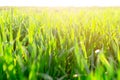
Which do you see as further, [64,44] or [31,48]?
[64,44]

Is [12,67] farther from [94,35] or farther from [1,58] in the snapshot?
[94,35]

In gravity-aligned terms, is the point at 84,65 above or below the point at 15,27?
below

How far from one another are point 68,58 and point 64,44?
86 millimetres

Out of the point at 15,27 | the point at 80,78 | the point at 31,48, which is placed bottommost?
the point at 80,78

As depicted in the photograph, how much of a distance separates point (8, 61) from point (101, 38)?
573 mm

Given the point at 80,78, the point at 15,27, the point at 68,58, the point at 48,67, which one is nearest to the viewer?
the point at 80,78

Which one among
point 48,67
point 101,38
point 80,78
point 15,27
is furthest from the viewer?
point 15,27

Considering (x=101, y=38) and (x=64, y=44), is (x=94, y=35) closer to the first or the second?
(x=101, y=38)

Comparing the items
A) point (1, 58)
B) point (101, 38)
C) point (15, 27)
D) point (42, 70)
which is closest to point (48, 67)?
point (42, 70)

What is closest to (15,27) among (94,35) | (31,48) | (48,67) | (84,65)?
(94,35)

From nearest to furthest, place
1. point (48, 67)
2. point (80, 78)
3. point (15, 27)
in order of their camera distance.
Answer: point (80, 78), point (48, 67), point (15, 27)

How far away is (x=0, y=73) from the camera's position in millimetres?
781

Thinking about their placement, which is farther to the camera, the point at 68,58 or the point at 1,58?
the point at 68,58

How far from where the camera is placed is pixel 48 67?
0.86 meters
